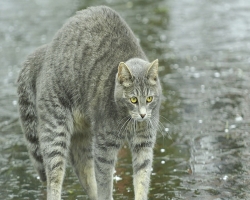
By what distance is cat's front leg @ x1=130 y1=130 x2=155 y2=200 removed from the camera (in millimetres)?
6977

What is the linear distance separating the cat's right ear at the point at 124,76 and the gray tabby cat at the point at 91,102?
1cm

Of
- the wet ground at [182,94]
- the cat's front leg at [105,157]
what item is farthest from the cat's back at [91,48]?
the wet ground at [182,94]

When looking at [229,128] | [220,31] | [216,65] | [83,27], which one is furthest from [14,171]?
[220,31]

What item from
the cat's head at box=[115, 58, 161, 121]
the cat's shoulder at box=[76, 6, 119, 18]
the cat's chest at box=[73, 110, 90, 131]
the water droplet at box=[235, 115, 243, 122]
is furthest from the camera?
the water droplet at box=[235, 115, 243, 122]

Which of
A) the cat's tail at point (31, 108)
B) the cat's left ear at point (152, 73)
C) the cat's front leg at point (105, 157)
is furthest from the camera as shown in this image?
the cat's tail at point (31, 108)

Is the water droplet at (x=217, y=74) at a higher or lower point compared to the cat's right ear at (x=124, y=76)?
higher

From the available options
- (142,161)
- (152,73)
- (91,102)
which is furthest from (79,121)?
(152,73)

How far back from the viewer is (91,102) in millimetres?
7289

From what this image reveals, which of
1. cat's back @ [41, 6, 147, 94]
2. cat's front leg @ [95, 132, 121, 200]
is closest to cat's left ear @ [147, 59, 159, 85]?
cat's back @ [41, 6, 147, 94]

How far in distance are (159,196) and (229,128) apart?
2501mm

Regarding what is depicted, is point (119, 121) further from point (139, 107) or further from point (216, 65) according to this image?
point (216, 65)

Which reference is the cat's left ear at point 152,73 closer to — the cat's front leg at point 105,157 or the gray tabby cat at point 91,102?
the gray tabby cat at point 91,102

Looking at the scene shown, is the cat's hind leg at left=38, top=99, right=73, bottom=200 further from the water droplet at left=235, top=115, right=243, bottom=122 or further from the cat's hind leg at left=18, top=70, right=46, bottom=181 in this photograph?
the water droplet at left=235, top=115, right=243, bottom=122

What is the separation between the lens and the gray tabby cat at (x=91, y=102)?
→ 6.83 m
